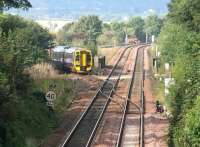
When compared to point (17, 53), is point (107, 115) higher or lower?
lower

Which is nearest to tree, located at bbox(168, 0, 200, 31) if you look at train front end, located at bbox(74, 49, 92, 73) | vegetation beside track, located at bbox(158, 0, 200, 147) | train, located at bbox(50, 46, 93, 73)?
vegetation beside track, located at bbox(158, 0, 200, 147)

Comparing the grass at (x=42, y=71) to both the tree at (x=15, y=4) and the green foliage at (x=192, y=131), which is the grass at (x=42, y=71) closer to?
the tree at (x=15, y=4)

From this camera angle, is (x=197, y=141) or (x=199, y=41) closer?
(x=197, y=141)

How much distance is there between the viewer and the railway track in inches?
1029

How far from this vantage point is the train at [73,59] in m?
55.1

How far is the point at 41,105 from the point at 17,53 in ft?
13.9

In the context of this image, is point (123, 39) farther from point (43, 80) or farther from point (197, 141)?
point (197, 141)

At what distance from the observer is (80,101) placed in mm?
38375

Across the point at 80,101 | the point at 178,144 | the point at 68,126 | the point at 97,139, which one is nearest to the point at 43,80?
the point at 80,101

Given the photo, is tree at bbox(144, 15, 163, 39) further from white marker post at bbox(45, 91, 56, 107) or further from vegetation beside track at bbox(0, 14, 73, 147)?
white marker post at bbox(45, 91, 56, 107)

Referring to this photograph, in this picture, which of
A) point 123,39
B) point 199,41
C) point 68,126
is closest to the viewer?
point 68,126

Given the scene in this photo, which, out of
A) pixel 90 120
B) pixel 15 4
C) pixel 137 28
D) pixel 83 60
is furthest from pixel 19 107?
pixel 137 28

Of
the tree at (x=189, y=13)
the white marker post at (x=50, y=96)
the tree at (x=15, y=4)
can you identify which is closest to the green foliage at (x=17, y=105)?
the white marker post at (x=50, y=96)

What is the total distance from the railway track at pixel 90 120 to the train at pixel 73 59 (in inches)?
249
